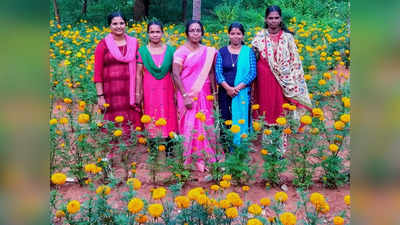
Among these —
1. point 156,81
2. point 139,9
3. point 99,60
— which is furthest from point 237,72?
point 139,9

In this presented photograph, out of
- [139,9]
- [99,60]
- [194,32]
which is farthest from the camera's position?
[139,9]

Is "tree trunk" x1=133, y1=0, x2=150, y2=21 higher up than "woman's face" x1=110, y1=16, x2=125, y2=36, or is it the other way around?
"tree trunk" x1=133, y1=0, x2=150, y2=21

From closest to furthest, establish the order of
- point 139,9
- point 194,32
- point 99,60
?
point 194,32
point 99,60
point 139,9

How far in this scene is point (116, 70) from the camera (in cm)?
333

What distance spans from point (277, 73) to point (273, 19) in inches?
18.8

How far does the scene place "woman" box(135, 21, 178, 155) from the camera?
3283 mm

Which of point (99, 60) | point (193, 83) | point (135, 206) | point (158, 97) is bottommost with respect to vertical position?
point (135, 206)

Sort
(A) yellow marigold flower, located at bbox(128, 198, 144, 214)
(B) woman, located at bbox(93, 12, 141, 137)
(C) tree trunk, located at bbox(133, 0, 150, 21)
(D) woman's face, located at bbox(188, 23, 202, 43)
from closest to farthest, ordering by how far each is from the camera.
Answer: (A) yellow marigold flower, located at bbox(128, 198, 144, 214), (D) woman's face, located at bbox(188, 23, 202, 43), (B) woman, located at bbox(93, 12, 141, 137), (C) tree trunk, located at bbox(133, 0, 150, 21)

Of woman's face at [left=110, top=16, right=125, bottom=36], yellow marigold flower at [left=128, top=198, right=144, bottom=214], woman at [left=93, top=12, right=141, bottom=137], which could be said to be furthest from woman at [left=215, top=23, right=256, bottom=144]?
yellow marigold flower at [left=128, top=198, right=144, bottom=214]

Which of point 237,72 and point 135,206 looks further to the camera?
point 237,72

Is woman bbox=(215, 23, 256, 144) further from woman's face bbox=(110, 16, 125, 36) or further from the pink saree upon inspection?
woman's face bbox=(110, 16, 125, 36)

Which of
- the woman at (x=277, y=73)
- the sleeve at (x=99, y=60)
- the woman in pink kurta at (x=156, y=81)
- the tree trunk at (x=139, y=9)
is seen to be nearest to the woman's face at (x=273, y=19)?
the woman at (x=277, y=73)

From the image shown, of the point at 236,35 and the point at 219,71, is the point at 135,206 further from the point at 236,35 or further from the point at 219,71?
the point at 236,35
